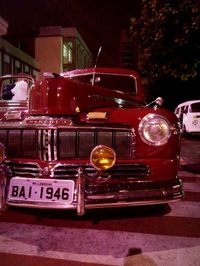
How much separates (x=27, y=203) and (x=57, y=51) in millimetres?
27665

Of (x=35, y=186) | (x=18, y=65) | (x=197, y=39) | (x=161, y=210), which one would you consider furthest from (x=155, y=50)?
(x=18, y=65)

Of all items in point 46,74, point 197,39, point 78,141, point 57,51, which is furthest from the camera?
point 57,51

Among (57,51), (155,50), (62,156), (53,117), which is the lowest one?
(62,156)

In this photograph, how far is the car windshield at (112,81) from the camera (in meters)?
5.92

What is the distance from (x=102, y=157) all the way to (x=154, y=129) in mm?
602

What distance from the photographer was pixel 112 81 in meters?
6.05

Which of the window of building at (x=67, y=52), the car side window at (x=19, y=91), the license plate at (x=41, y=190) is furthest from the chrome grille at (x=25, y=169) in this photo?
the window of building at (x=67, y=52)

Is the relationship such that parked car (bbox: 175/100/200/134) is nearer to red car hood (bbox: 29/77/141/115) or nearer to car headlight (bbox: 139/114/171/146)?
red car hood (bbox: 29/77/141/115)

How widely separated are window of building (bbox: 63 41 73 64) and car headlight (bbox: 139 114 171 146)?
2848cm

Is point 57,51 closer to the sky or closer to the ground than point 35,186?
closer to the sky

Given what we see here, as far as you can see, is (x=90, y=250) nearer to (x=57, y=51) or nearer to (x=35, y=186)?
(x=35, y=186)

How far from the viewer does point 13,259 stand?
10.4 feet

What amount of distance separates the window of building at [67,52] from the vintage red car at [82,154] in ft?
92.1

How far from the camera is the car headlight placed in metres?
3.64
